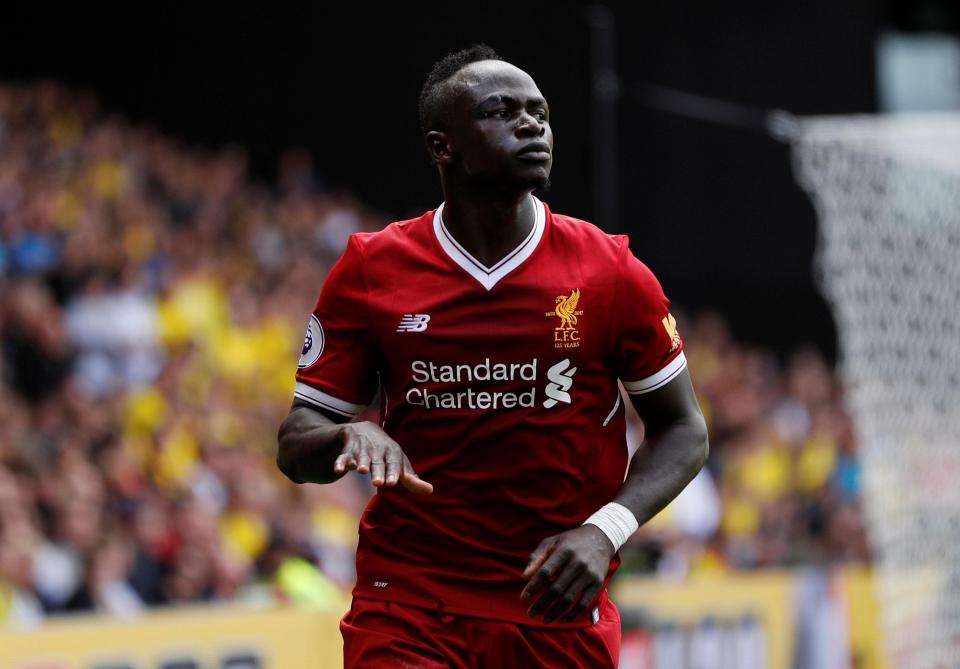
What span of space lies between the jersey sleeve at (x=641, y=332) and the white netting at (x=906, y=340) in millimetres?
6922

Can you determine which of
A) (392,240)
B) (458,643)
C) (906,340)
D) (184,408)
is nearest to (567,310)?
(392,240)

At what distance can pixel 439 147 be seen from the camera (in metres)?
4.00

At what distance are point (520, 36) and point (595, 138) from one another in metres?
4.23

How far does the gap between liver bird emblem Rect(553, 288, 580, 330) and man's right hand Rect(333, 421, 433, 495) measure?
59cm

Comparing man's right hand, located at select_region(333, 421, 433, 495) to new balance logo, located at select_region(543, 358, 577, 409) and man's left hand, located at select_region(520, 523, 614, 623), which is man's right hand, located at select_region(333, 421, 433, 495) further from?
new balance logo, located at select_region(543, 358, 577, 409)

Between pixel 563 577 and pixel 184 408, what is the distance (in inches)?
286

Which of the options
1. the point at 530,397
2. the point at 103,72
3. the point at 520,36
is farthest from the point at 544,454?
the point at 103,72

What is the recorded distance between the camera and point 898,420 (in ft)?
35.9

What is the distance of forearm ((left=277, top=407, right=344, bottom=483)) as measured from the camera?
370 cm

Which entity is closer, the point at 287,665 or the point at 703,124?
A: the point at 287,665

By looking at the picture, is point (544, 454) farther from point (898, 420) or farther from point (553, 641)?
point (898, 420)

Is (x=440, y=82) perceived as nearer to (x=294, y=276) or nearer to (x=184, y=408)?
(x=184, y=408)

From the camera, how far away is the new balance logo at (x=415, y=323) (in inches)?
153

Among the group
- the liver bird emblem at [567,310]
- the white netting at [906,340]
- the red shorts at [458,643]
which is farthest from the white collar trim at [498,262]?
the white netting at [906,340]
